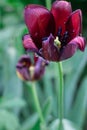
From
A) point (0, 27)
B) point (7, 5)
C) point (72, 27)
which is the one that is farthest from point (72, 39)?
point (7, 5)

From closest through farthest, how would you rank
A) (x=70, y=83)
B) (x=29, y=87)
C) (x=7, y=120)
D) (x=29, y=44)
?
1. (x=29, y=44)
2. (x=7, y=120)
3. (x=70, y=83)
4. (x=29, y=87)

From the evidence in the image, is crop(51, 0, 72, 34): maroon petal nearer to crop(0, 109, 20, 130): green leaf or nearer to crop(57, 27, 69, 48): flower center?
crop(57, 27, 69, 48): flower center

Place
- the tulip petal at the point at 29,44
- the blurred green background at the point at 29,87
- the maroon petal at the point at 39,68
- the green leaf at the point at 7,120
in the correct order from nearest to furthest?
the tulip petal at the point at 29,44, the maroon petal at the point at 39,68, the green leaf at the point at 7,120, the blurred green background at the point at 29,87

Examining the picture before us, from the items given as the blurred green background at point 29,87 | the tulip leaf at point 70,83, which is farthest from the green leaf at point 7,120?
the tulip leaf at point 70,83

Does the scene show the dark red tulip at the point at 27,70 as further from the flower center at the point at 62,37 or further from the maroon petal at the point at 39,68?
the flower center at the point at 62,37

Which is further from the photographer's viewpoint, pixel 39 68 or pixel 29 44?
pixel 39 68

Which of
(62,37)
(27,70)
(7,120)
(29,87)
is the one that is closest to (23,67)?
(27,70)

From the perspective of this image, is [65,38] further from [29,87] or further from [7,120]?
[29,87]
